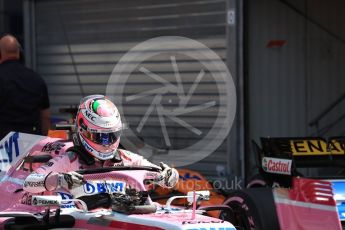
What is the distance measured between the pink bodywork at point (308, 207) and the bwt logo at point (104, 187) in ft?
3.89

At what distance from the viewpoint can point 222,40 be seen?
10148mm

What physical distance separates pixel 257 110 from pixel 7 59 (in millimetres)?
4635

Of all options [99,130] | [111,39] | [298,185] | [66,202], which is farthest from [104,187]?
[111,39]

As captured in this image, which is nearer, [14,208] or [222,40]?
[14,208]

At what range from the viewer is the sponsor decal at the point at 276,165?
608cm

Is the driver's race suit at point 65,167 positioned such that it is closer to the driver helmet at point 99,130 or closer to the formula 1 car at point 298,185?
the driver helmet at point 99,130

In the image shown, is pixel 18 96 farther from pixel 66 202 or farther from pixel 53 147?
pixel 66 202

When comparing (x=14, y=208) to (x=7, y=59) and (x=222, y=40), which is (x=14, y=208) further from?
(x=222, y=40)

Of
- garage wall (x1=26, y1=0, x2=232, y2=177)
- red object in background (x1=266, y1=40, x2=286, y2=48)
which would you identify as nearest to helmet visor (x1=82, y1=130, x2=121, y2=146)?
garage wall (x1=26, y1=0, x2=232, y2=177)

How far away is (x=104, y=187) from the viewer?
17.4 ft

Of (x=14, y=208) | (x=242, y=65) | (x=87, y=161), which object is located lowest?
(x=14, y=208)

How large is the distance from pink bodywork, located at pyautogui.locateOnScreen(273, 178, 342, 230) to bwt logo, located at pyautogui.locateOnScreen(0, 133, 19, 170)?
2289 mm

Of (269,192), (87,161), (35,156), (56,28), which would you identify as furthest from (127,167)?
(56,28)

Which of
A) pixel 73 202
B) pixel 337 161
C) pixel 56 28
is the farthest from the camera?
pixel 56 28
